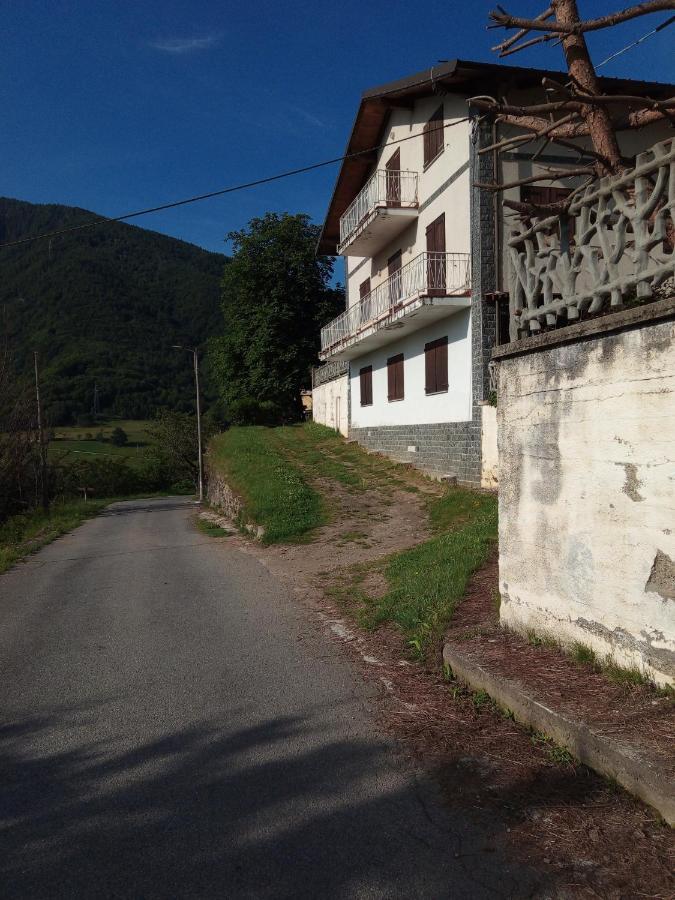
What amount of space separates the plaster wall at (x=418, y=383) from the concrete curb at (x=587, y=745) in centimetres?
1160

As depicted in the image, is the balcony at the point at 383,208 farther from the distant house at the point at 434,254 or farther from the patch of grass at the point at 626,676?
the patch of grass at the point at 626,676

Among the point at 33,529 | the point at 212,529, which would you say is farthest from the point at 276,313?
the point at 212,529

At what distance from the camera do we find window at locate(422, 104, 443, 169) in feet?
55.1

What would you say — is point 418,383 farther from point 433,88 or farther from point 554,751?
point 554,751

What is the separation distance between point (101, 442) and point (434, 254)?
68777mm

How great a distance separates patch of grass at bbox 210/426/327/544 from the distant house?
3560 mm

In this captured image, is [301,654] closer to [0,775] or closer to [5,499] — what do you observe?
[0,775]

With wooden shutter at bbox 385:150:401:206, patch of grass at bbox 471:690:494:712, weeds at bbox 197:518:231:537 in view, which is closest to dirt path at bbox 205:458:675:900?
patch of grass at bbox 471:690:494:712

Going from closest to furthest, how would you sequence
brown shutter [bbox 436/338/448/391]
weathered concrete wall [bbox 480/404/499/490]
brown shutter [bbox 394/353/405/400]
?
weathered concrete wall [bbox 480/404/499/490], brown shutter [bbox 436/338/448/391], brown shutter [bbox 394/353/405/400]

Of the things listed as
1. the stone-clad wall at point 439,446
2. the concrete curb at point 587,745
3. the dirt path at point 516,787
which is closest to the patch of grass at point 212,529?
the stone-clad wall at point 439,446

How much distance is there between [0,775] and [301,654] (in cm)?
274

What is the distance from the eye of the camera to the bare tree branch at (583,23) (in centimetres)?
569

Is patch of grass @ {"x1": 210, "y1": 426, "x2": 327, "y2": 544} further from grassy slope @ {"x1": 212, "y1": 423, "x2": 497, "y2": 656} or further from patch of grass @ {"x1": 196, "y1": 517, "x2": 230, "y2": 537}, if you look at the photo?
patch of grass @ {"x1": 196, "y1": 517, "x2": 230, "y2": 537}

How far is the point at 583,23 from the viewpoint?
5988 mm
